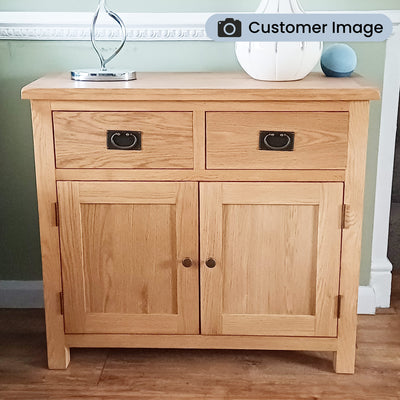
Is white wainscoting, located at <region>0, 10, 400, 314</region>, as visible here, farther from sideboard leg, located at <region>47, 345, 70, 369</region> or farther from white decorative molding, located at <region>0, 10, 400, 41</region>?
sideboard leg, located at <region>47, 345, 70, 369</region>

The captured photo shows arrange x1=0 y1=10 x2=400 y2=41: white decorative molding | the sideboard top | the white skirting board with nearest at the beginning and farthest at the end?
the sideboard top
x1=0 y1=10 x2=400 y2=41: white decorative molding
the white skirting board

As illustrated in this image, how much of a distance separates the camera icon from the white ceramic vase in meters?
0.08

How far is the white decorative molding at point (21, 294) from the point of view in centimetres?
230

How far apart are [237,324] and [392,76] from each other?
92 cm

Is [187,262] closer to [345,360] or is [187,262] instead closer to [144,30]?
[345,360]

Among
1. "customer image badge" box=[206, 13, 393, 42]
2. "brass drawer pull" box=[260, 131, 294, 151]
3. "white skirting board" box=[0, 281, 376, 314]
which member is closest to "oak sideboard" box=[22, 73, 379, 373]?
"brass drawer pull" box=[260, 131, 294, 151]

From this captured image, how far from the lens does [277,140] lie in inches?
66.3

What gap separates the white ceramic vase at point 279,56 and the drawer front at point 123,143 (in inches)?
10.0

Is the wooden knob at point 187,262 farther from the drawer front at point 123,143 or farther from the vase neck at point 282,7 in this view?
the vase neck at point 282,7

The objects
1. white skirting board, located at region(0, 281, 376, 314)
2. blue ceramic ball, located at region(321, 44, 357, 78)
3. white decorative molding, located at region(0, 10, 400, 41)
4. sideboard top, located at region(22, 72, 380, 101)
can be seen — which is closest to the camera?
sideboard top, located at region(22, 72, 380, 101)

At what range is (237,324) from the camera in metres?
1.84

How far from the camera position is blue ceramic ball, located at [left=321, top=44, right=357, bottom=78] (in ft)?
6.09

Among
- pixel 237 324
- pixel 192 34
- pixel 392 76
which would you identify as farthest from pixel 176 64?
pixel 237 324

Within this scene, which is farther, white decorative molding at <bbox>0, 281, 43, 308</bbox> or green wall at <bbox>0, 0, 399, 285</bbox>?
white decorative molding at <bbox>0, 281, 43, 308</bbox>
